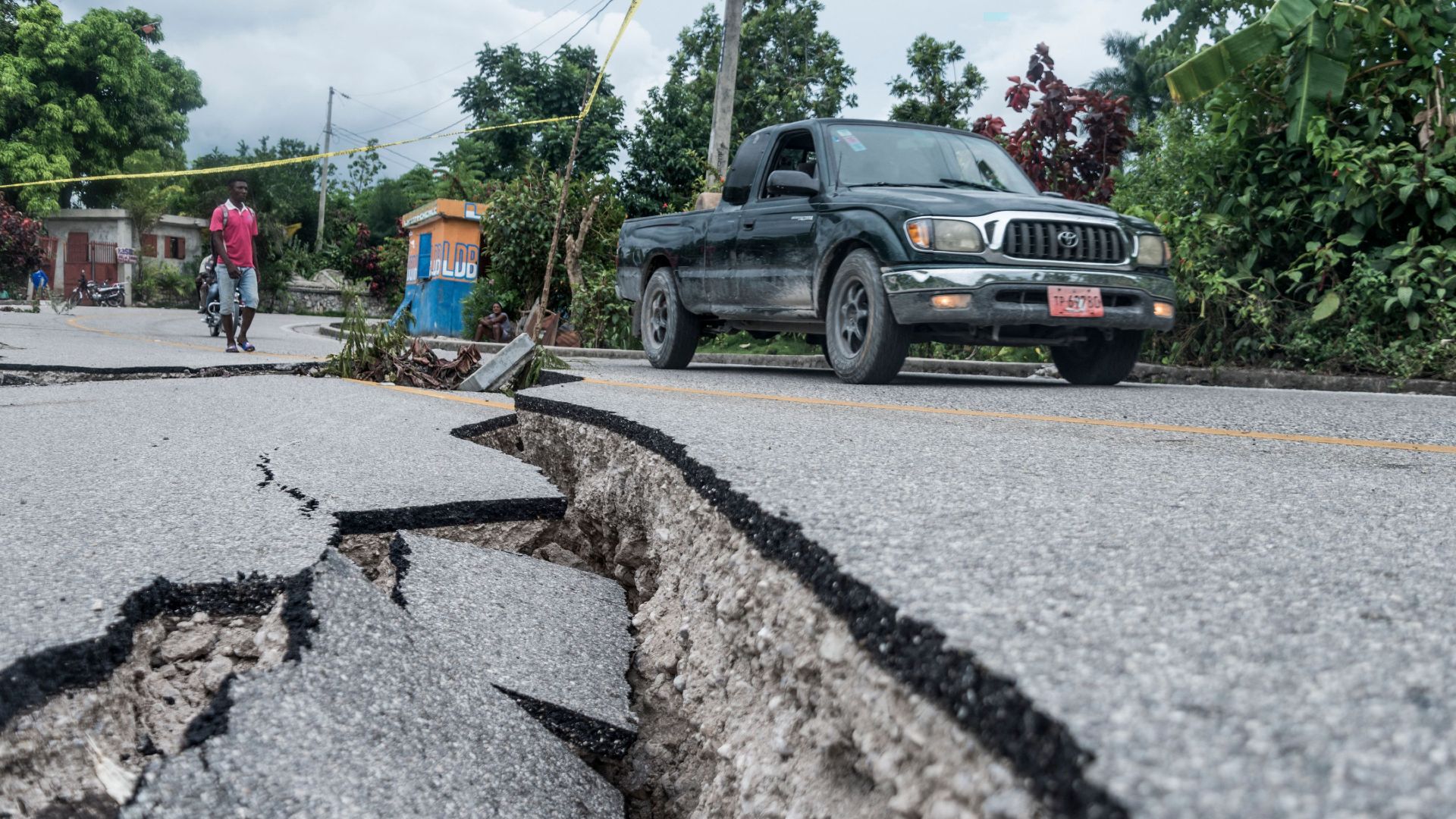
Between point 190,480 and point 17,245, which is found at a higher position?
point 17,245

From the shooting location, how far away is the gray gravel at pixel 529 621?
2664mm

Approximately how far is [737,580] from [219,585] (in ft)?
3.64

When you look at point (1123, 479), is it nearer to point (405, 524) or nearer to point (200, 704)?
point (405, 524)

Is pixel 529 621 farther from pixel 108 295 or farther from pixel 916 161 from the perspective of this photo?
pixel 108 295

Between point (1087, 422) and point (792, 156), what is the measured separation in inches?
154

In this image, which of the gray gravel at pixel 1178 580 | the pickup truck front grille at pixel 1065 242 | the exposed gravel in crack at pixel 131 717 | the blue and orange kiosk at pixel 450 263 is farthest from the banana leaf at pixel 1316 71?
the blue and orange kiosk at pixel 450 263

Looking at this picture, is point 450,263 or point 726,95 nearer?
point 726,95

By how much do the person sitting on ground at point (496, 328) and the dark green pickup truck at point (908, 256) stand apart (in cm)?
784

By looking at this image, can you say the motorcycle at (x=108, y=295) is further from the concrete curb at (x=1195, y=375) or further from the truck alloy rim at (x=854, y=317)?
the truck alloy rim at (x=854, y=317)

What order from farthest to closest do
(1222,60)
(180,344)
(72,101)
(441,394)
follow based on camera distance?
1. (72,101)
2. (180,344)
3. (1222,60)
4. (441,394)

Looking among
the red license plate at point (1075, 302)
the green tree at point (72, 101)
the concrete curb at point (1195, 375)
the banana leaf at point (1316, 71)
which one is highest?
the green tree at point (72, 101)

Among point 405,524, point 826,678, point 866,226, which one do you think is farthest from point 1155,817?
point 866,226

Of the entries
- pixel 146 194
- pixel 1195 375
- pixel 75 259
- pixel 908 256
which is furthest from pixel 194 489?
pixel 75 259

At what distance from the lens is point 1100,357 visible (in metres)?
7.67
